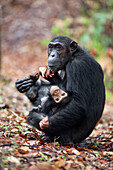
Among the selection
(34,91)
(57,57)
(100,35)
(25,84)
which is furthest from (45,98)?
(100,35)

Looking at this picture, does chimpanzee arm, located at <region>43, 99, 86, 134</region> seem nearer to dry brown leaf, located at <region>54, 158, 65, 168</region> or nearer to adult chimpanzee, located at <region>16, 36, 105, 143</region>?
adult chimpanzee, located at <region>16, 36, 105, 143</region>

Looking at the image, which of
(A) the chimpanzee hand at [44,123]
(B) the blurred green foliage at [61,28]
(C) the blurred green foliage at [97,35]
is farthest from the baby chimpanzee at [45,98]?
(B) the blurred green foliage at [61,28]

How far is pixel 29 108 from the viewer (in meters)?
6.99

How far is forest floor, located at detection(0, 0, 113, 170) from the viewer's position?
300 centimetres

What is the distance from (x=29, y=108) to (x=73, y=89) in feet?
11.9

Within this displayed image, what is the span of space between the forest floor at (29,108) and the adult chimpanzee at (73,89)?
0.27 m

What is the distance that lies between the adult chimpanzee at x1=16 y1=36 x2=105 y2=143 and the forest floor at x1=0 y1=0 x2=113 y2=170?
273 mm

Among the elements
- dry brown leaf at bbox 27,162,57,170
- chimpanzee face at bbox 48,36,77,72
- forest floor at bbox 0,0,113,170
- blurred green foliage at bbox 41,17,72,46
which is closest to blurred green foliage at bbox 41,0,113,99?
blurred green foliage at bbox 41,17,72,46

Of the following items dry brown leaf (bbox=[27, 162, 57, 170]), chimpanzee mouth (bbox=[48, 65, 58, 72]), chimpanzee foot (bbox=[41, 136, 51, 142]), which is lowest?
dry brown leaf (bbox=[27, 162, 57, 170])

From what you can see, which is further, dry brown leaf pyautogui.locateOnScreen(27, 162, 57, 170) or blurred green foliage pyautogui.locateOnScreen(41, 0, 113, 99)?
blurred green foliage pyautogui.locateOnScreen(41, 0, 113, 99)

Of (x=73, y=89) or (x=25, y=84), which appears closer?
(x=73, y=89)

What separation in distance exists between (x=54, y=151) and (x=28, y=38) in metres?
10.2

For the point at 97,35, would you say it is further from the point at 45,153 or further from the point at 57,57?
the point at 45,153

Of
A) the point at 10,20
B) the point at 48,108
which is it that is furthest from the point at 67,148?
the point at 10,20
